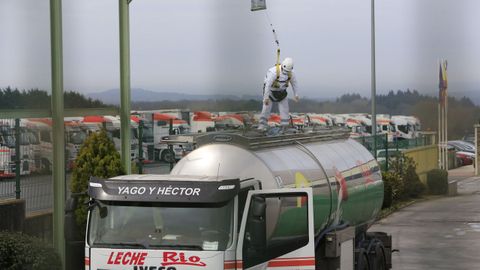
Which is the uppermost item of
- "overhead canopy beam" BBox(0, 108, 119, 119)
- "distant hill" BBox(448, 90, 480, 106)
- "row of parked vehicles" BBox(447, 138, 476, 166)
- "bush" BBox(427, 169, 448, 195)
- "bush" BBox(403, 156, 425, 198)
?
"distant hill" BBox(448, 90, 480, 106)

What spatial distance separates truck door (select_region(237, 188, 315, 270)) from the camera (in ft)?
17.3

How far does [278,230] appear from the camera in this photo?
224 inches

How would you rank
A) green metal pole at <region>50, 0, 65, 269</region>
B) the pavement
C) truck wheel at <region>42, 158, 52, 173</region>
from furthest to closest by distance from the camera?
green metal pole at <region>50, 0, 65, 269</region>, truck wheel at <region>42, 158, 52, 173</region>, the pavement

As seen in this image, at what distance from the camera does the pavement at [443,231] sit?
4.79 metres

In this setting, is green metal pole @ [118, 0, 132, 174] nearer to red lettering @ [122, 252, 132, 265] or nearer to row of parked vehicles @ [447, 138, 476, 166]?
red lettering @ [122, 252, 132, 265]

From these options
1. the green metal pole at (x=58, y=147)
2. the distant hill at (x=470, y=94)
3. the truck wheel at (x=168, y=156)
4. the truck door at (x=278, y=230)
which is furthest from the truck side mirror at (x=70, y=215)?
the distant hill at (x=470, y=94)

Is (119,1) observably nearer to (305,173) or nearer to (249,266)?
(305,173)

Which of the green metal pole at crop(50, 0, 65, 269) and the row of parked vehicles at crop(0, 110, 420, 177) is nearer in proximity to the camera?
the row of parked vehicles at crop(0, 110, 420, 177)

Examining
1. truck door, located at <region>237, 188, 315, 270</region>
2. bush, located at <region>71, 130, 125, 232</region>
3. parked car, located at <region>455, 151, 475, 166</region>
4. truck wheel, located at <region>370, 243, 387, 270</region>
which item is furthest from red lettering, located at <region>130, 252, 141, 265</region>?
truck wheel, located at <region>370, 243, 387, 270</region>

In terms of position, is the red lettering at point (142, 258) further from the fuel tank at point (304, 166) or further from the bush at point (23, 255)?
the bush at point (23, 255)

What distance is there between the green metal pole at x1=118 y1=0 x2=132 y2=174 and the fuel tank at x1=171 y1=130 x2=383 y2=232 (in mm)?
2442

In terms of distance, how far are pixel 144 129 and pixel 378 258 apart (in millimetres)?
3045

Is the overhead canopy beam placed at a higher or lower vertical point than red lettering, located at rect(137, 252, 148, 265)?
higher

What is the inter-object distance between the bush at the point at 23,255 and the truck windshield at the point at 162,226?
1.97m
